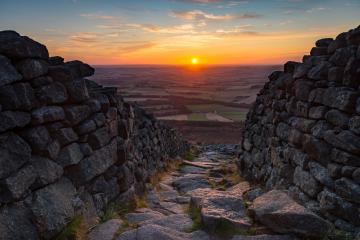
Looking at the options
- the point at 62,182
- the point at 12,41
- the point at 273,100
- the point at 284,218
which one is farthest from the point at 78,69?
the point at 273,100

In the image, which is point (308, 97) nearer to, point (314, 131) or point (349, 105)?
point (314, 131)

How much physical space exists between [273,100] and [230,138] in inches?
1585

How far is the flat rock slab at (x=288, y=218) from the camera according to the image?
6.99 metres

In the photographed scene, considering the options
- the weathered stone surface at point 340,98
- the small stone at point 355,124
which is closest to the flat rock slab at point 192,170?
the weathered stone surface at point 340,98

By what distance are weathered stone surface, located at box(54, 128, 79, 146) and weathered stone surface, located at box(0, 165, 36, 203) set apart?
49.2 inches

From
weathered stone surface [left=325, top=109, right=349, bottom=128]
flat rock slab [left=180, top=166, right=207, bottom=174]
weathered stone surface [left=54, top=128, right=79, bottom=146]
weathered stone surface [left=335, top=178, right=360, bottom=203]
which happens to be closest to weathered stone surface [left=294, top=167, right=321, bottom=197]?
weathered stone surface [left=335, top=178, right=360, bottom=203]

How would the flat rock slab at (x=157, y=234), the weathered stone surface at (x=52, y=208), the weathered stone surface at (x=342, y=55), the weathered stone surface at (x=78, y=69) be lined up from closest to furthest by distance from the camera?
the weathered stone surface at (x=52, y=208) → the flat rock slab at (x=157, y=234) → the weathered stone surface at (x=342, y=55) → the weathered stone surface at (x=78, y=69)

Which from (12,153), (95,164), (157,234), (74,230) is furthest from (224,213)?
(12,153)

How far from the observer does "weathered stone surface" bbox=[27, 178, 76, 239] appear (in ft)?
21.5

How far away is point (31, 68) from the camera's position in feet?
24.7

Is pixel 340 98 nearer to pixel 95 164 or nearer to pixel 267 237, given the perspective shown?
pixel 267 237

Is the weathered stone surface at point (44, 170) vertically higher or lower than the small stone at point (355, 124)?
lower

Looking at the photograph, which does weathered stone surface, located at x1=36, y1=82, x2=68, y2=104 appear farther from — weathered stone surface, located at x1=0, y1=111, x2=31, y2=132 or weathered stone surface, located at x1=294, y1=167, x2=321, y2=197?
weathered stone surface, located at x1=294, y1=167, x2=321, y2=197

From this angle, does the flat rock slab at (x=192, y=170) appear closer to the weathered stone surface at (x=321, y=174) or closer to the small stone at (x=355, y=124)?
the weathered stone surface at (x=321, y=174)
